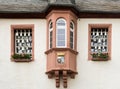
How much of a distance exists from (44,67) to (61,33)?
217 cm

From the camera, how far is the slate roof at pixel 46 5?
122 feet

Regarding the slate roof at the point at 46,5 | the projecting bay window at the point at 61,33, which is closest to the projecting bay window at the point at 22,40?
the slate roof at the point at 46,5

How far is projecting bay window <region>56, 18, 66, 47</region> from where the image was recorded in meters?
36.3

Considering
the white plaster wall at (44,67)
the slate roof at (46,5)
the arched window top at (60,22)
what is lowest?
the white plaster wall at (44,67)

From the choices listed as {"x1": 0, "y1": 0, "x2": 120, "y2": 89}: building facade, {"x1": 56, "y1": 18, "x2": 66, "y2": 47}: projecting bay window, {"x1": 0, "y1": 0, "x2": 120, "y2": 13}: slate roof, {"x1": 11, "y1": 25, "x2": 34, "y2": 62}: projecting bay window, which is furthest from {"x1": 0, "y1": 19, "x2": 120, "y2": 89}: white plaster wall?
{"x1": 56, "y1": 18, "x2": 66, "y2": 47}: projecting bay window

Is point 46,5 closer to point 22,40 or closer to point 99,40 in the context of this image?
point 22,40

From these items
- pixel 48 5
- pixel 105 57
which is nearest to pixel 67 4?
pixel 48 5

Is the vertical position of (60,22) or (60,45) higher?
(60,22)

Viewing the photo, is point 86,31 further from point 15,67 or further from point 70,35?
point 15,67

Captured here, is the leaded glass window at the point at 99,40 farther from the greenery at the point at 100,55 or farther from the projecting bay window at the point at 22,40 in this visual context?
the projecting bay window at the point at 22,40

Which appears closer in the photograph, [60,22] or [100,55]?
[60,22]

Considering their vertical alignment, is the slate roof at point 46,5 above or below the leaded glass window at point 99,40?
above

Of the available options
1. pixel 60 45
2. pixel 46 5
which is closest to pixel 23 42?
pixel 60 45

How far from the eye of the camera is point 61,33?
3644 centimetres
